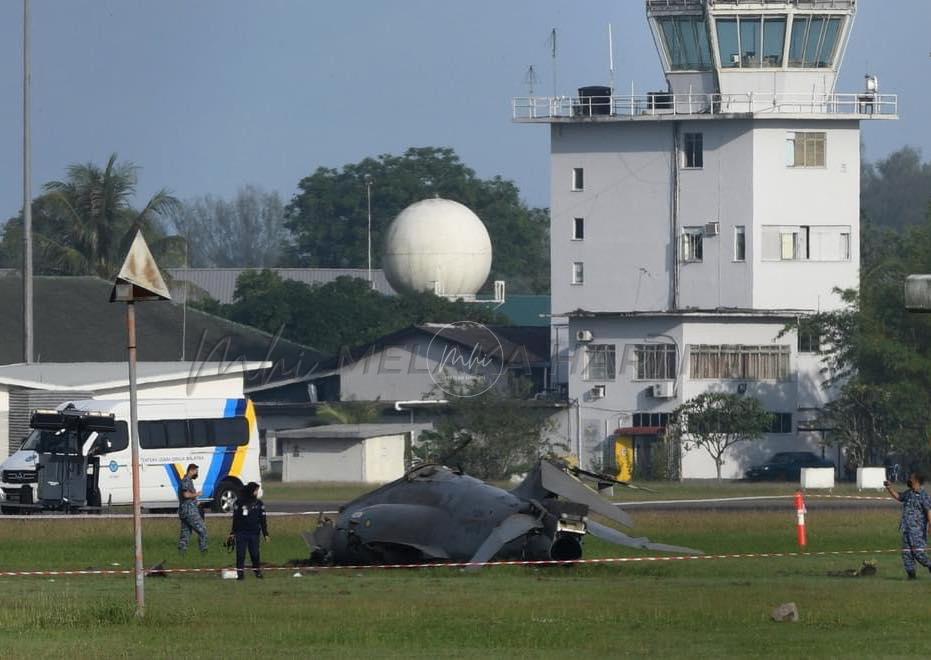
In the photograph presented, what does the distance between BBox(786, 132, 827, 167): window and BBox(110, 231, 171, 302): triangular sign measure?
2470 inches

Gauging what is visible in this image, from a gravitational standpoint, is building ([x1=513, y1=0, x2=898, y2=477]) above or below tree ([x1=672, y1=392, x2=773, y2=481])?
above

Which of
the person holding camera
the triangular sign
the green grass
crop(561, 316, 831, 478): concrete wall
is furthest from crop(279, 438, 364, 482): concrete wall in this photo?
the triangular sign

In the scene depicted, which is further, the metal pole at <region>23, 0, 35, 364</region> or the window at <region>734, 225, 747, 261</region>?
the window at <region>734, 225, 747, 261</region>

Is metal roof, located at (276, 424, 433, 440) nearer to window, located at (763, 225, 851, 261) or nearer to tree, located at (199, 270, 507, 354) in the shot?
window, located at (763, 225, 851, 261)

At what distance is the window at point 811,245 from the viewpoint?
263ft

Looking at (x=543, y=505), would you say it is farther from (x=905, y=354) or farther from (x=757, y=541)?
(x=905, y=354)

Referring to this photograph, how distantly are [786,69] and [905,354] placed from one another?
50.9 ft

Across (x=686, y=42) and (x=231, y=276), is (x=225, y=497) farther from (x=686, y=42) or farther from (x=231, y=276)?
(x=231, y=276)

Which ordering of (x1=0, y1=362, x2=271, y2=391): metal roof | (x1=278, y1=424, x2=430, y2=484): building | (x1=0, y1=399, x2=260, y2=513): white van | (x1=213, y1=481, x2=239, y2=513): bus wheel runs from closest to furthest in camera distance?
(x1=0, y1=399, x2=260, y2=513): white van, (x1=213, y1=481, x2=239, y2=513): bus wheel, (x1=0, y1=362, x2=271, y2=391): metal roof, (x1=278, y1=424, x2=430, y2=484): building

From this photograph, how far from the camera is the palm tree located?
89.6 metres

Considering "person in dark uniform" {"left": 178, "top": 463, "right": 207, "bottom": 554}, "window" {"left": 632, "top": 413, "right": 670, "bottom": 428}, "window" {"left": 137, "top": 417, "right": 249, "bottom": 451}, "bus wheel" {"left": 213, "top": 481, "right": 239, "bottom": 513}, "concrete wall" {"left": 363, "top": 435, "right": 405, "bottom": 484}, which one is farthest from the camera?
"window" {"left": 632, "top": 413, "right": 670, "bottom": 428}

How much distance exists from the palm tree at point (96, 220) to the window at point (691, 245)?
2612 centimetres

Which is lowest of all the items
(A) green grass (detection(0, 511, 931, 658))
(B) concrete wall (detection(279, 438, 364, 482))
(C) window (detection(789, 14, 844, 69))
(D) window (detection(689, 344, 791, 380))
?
(B) concrete wall (detection(279, 438, 364, 482))

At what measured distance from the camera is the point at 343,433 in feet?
220
